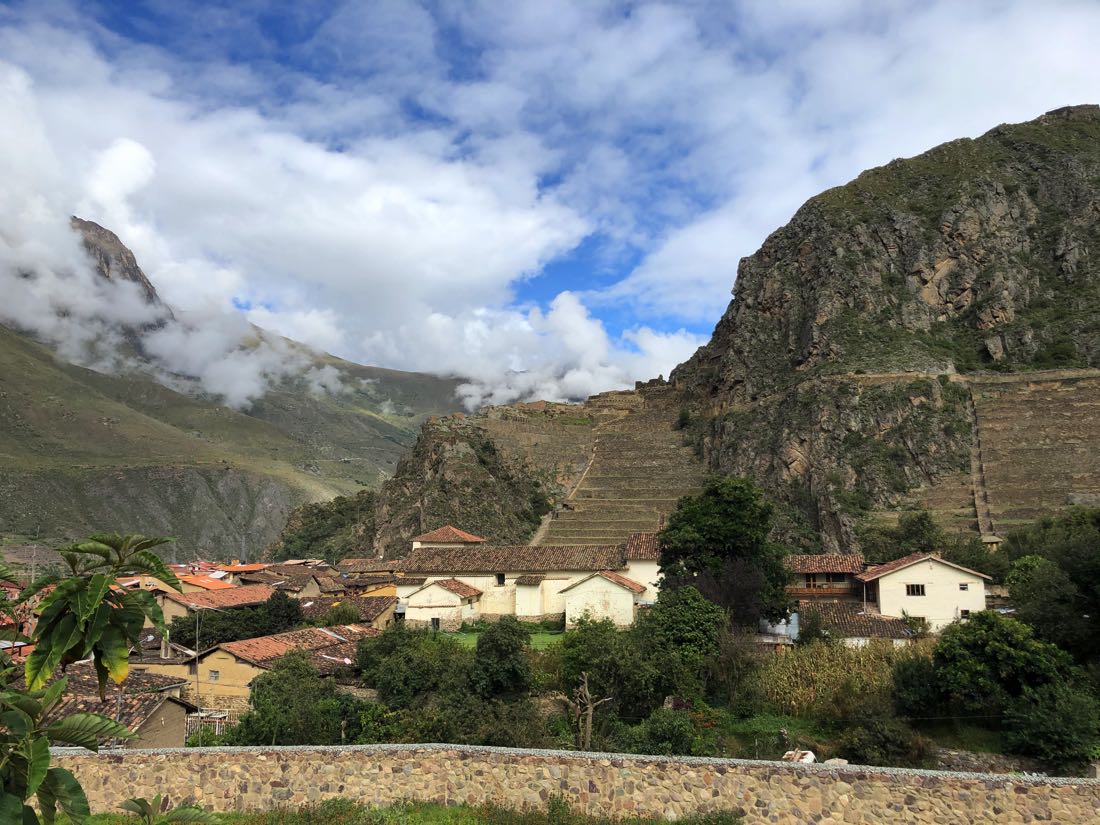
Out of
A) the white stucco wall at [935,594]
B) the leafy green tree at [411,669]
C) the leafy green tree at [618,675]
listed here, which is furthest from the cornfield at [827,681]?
the white stucco wall at [935,594]

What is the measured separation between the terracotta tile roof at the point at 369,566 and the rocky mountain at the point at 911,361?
131 inches

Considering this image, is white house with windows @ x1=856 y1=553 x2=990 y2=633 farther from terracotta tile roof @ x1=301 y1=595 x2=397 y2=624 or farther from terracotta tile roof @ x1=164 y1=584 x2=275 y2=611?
terracotta tile roof @ x1=164 y1=584 x2=275 y2=611

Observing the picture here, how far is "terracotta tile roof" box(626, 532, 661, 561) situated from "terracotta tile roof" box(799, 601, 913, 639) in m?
7.04

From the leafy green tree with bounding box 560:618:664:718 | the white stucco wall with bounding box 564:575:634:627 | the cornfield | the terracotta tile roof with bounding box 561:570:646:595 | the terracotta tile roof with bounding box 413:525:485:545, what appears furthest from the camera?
the terracotta tile roof with bounding box 413:525:485:545

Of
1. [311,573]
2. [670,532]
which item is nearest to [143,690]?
[670,532]

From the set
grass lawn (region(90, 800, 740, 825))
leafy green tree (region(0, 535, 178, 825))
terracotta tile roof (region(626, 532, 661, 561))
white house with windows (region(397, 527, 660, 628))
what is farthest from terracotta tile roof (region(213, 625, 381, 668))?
leafy green tree (region(0, 535, 178, 825))

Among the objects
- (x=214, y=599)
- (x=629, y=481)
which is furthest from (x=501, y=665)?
(x=629, y=481)

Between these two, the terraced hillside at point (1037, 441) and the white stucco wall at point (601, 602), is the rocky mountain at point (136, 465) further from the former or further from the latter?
the terraced hillside at point (1037, 441)

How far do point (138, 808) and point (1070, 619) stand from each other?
21.6 meters

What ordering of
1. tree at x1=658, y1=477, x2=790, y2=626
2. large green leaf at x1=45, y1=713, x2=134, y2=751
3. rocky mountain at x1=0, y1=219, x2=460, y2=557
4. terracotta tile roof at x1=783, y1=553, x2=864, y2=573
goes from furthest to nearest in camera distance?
rocky mountain at x1=0, y1=219, x2=460, y2=557
terracotta tile roof at x1=783, y1=553, x2=864, y2=573
tree at x1=658, y1=477, x2=790, y2=626
large green leaf at x1=45, y1=713, x2=134, y2=751

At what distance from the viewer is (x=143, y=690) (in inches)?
848

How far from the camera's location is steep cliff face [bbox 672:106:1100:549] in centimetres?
5728

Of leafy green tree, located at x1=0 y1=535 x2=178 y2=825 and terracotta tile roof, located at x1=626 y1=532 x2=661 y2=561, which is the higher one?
terracotta tile roof, located at x1=626 y1=532 x2=661 y2=561

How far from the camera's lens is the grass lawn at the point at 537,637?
28148 mm
